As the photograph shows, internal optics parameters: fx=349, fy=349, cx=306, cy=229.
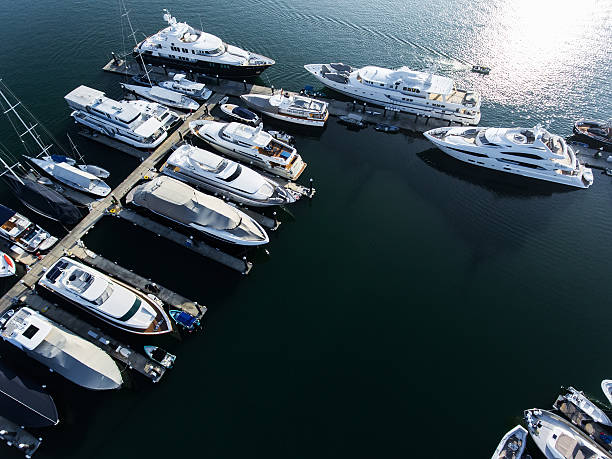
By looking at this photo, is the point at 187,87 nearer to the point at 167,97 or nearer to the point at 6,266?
the point at 167,97

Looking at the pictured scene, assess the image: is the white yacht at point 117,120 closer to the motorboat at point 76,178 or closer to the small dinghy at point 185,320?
the motorboat at point 76,178

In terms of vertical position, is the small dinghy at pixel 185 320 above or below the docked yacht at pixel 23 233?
below

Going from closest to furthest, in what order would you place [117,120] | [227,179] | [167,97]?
[227,179]
[117,120]
[167,97]

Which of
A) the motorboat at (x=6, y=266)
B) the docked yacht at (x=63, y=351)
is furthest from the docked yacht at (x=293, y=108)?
the docked yacht at (x=63, y=351)

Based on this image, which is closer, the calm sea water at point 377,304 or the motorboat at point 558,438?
the motorboat at point 558,438

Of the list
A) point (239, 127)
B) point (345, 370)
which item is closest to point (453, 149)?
point (239, 127)

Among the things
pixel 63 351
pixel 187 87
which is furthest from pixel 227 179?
pixel 63 351
